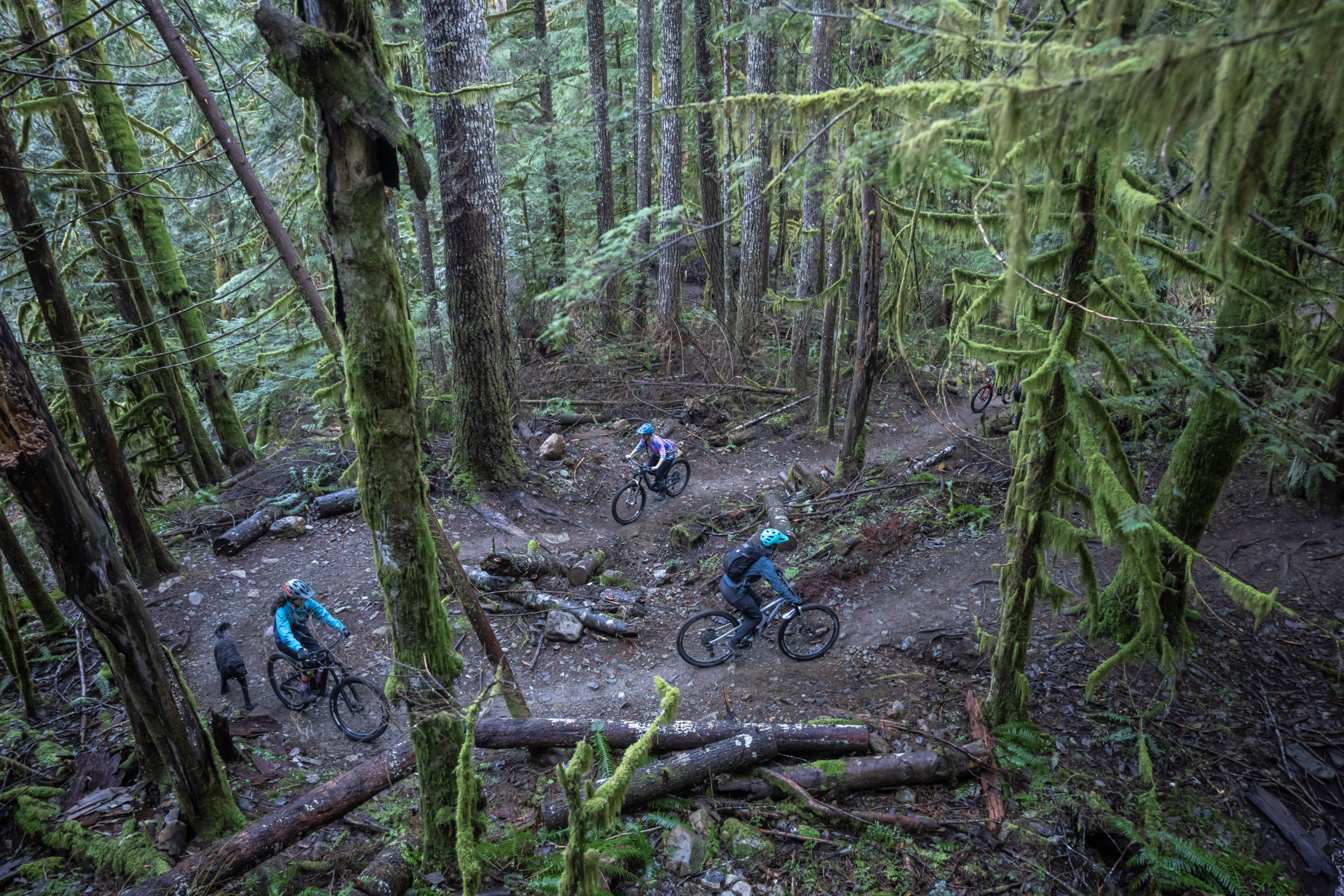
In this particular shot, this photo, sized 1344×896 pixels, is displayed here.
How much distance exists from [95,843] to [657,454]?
9.07 meters

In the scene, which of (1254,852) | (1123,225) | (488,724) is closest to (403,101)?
(488,724)

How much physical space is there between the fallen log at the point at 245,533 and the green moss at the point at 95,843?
16.2 ft

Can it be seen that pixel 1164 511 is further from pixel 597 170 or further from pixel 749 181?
pixel 597 170

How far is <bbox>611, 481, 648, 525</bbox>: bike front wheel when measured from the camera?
12.4 m

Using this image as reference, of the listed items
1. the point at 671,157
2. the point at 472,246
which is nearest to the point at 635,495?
the point at 472,246

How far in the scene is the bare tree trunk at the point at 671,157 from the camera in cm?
1552

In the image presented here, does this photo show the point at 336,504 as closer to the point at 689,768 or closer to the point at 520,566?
the point at 520,566

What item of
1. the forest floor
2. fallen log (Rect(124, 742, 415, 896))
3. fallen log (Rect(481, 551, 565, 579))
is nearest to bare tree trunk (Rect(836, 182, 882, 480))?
the forest floor

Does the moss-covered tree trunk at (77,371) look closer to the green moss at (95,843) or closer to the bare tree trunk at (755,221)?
the green moss at (95,843)

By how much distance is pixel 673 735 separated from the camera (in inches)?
260

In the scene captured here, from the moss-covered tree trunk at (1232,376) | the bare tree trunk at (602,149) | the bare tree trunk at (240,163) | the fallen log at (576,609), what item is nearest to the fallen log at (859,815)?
the moss-covered tree trunk at (1232,376)

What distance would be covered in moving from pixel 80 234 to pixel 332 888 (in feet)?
50.1

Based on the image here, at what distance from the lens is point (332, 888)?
5.22 m

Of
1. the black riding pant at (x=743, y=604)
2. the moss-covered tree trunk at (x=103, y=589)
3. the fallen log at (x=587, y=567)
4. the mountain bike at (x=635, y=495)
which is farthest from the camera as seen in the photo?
the mountain bike at (x=635, y=495)
